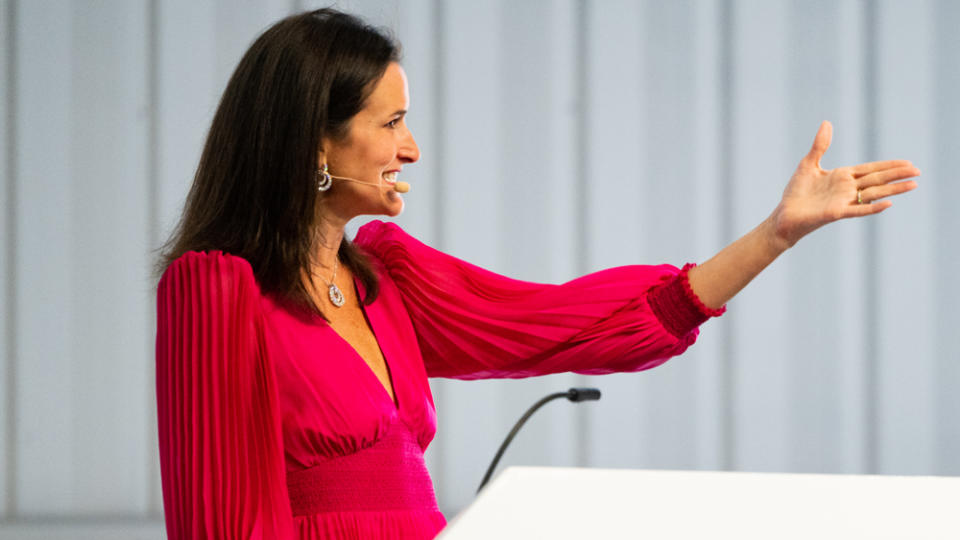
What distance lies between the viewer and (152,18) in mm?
3170

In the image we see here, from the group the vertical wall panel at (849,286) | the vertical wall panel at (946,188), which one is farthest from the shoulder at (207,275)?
the vertical wall panel at (946,188)

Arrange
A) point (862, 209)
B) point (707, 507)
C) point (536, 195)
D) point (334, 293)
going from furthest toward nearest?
point (536, 195) → point (334, 293) → point (862, 209) → point (707, 507)

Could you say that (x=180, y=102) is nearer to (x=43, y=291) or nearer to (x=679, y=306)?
(x=43, y=291)

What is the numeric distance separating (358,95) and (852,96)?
2319 mm

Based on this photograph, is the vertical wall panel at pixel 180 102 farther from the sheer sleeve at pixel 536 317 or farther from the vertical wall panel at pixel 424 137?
the sheer sleeve at pixel 536 317

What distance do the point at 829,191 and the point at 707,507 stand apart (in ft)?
2.97

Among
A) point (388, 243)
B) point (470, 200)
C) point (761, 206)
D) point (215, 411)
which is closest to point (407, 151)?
point (388, 243)

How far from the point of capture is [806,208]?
1.14 m

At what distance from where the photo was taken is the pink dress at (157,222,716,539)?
1098 millimetres

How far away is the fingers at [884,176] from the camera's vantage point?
3.56 ft

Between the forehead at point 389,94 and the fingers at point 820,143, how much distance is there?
52 cm

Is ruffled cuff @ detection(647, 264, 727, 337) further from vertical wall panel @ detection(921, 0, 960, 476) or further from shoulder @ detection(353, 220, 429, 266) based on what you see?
vertical wall panel @ detection(921, 0, 960, 476)

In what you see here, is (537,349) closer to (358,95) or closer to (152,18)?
(358,95)

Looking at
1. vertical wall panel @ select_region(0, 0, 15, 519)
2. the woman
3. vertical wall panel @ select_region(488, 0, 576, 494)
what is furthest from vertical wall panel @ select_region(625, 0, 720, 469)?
vertical wall panel @ select_region(0, 0, 15, 519)
